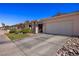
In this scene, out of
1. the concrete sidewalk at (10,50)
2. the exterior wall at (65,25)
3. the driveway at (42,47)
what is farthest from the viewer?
the exterior wall at (65,25)

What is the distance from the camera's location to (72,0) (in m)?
6.74

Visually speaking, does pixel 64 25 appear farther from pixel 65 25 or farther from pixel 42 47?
pixel 42 47

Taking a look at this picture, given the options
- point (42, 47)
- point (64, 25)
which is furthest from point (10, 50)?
point (64, 25)

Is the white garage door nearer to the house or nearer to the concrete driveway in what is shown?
the house

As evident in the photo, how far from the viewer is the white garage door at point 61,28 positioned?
14867mm

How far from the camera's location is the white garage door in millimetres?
14867

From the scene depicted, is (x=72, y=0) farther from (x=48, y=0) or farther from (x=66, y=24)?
(x=66, y=24)

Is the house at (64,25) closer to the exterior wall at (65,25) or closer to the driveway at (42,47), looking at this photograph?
the exterior wall at (65,25)

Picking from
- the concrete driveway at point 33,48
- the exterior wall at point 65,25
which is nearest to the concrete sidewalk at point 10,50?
the concrete driveway at point 33,48

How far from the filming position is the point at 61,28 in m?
16.4

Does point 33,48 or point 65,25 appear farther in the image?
point 65,25

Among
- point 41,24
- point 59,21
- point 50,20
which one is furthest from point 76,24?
point 41,24

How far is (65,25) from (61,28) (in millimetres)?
965

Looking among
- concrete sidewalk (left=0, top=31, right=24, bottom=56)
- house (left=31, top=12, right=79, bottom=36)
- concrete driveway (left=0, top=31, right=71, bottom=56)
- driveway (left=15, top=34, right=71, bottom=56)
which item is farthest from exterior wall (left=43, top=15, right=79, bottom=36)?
concrete sidewalk (left=0, top=31, right=24, bottom=56)
